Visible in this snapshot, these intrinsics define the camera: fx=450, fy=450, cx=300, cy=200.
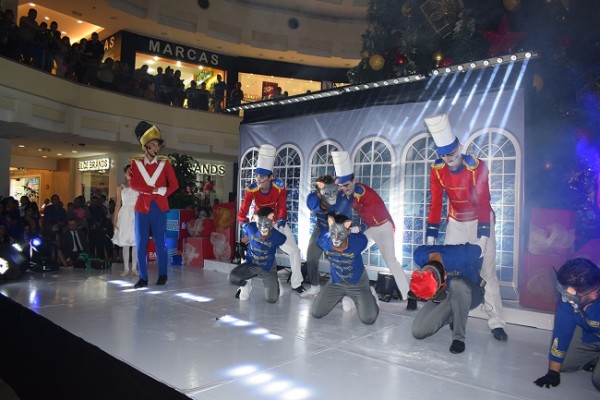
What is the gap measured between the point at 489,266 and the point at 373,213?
1.39m

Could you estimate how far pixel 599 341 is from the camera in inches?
114

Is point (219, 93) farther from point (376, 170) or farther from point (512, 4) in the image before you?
point (512, 4)

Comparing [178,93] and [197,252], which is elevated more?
[178,93]

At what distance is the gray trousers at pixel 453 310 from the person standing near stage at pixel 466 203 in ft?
1.17

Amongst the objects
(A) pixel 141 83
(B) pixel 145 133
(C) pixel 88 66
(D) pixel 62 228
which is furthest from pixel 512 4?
(A) pixel 141 83

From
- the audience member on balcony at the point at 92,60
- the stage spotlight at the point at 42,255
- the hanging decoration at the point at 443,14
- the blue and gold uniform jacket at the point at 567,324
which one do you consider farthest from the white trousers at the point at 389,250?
the audience member on balcony at the point at 92,60

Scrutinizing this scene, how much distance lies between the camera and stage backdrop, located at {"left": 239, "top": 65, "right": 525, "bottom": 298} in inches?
201

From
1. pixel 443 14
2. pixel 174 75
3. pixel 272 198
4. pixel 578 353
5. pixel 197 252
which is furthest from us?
pixel 174 75

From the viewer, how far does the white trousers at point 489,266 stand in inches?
155

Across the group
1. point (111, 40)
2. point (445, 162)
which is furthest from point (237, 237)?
point (111, 40)

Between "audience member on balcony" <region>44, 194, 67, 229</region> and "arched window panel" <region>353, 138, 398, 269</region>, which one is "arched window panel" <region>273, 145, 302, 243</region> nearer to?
"arched window panel" <region>353, 138, 398, 269</region>

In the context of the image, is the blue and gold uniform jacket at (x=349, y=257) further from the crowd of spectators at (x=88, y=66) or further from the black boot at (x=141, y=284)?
the crowd of spectators at (x=88, y=66)

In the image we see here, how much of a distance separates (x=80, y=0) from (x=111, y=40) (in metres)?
3.16

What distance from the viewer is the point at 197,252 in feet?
26.8
